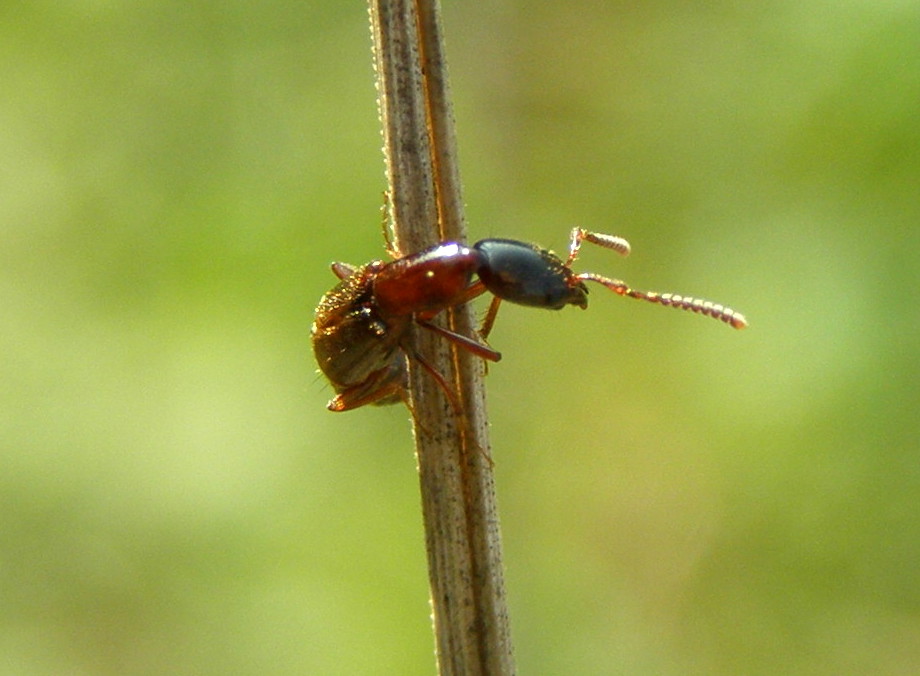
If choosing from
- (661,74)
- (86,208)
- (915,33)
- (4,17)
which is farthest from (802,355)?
(4,17)

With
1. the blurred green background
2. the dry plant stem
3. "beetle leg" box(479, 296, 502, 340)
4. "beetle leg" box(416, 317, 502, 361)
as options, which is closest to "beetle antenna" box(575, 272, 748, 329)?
"beetle leg" box(479, 296, 502, 340)

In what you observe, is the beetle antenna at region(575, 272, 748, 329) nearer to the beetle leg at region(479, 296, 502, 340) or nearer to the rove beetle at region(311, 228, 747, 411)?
the rove beetle at region(311, 228, 747, 411)

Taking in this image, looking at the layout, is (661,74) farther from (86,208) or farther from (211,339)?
(86,208)

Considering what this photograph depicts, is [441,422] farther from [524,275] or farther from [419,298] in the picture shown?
[524,275]

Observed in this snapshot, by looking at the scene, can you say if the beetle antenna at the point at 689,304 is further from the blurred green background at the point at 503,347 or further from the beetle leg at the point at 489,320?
the blurred green background at the point at 503,347

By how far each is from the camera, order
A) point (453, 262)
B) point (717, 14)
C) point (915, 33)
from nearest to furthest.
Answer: point (453, 262), point (915, 33), point (717, 14)
